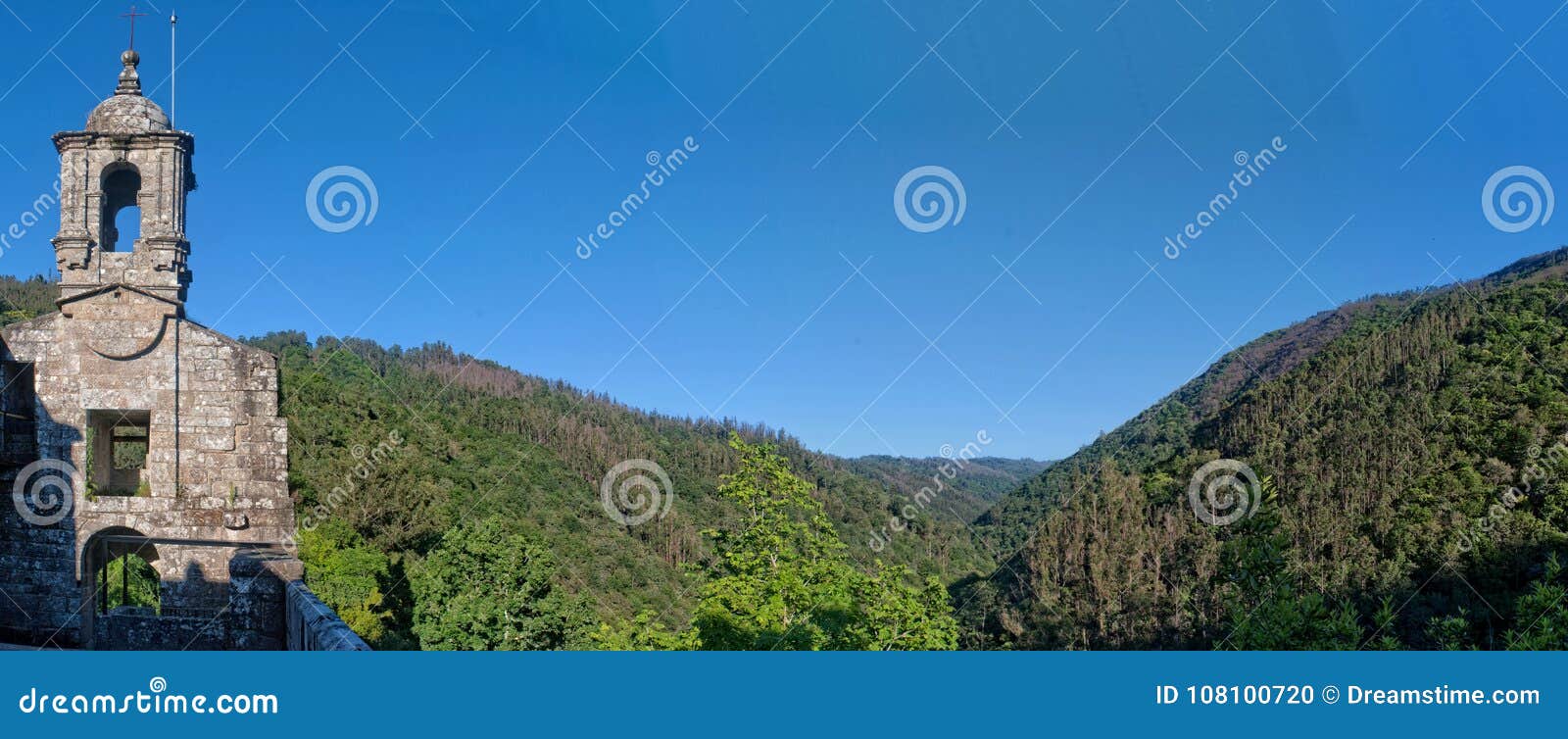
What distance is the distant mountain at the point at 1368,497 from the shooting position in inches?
1305

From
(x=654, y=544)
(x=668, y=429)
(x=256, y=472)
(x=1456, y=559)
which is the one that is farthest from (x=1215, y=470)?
(x=668, y=429)

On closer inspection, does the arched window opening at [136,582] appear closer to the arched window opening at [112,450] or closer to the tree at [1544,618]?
the arched window opening at [112,450]

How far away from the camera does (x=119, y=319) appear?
996 cm

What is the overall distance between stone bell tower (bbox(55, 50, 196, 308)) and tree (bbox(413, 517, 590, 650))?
47.0ft

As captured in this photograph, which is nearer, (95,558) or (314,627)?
(314,627)

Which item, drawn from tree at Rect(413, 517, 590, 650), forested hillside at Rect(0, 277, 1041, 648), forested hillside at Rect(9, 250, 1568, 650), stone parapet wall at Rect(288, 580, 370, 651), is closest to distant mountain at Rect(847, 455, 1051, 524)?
forested hillside at Rect(0, 277, 1041, 648)

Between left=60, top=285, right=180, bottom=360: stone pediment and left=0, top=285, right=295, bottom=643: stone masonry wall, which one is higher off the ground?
left=60, top=285, right=180, bottom=360: stone pediment

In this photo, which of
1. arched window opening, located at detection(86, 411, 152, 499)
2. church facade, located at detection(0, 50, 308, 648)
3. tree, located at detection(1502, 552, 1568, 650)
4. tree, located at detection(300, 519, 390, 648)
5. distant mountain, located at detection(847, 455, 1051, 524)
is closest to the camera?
tree, located at detection(1502, 552, 1568, 650)

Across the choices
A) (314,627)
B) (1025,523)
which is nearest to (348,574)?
(314,627)

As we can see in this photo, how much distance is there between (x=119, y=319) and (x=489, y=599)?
15.7 metres

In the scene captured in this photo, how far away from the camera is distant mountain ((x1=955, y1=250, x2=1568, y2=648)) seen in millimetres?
33156

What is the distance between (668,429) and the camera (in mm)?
87750

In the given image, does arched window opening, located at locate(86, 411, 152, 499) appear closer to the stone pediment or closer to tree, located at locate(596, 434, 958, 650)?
the stone pediment

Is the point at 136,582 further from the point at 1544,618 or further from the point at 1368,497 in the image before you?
the point at 1368,497
